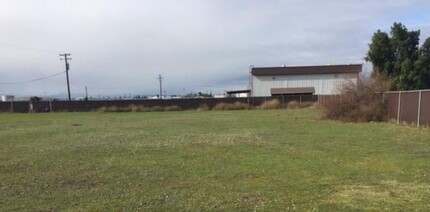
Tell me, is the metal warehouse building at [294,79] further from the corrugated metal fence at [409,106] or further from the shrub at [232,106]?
the corrugated metal fence at [409,106]

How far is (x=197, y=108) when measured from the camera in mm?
62812

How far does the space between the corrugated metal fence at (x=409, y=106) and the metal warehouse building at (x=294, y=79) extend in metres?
53.2

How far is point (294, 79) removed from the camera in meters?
81.9

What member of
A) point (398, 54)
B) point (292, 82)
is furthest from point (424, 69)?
point (292, 82)

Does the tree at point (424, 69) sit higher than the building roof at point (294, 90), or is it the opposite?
the tree at point (424, 69)

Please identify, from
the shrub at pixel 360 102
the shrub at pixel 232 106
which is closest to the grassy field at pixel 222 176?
the shrub at pixel 360 102

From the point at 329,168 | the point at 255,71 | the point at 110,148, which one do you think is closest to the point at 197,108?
the point at 255,71

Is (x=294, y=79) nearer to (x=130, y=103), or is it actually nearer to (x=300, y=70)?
(x=300, y=70)

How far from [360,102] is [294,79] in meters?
53.4

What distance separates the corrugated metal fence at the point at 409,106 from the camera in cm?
2208

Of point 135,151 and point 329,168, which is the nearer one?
point 329,168

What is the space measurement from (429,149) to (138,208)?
1004 cm

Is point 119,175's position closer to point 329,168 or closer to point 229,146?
point 329,168

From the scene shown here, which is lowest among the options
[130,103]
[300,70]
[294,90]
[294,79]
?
[130,103]
